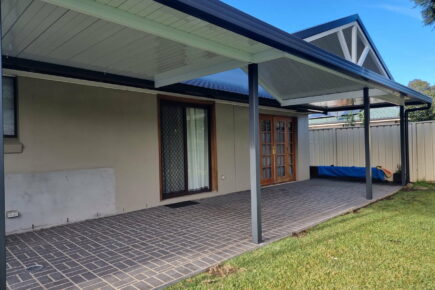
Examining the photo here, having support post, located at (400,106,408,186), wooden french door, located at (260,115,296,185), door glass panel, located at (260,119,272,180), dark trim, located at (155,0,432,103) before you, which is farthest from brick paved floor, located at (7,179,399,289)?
support post, located at (400,106,408,186)

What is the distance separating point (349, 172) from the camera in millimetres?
10250

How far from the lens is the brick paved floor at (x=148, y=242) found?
10.4 ft

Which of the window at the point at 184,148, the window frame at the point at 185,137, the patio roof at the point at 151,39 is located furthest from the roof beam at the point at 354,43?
the window at the point at 184,148

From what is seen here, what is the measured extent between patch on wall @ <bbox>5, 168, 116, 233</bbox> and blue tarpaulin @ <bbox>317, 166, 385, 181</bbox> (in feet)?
25.8

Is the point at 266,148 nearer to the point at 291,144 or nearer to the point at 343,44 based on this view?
the point at 291,144

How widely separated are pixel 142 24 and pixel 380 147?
33.1 feet

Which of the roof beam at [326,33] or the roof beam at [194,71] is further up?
the roof beam at [326,33]

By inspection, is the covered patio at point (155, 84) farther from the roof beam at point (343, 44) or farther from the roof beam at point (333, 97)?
the roof beam at point (333, 97)

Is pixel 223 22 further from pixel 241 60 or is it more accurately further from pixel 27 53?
pixel 27 53

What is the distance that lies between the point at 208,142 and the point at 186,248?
4131mm

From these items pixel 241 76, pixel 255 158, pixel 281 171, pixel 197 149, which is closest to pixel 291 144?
pixel 281 171

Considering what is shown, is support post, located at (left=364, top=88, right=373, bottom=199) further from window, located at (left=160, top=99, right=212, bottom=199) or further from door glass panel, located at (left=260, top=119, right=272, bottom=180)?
window, located at (left=160, top=99, right=212, bottom=199)

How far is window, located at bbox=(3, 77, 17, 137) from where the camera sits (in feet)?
15.7

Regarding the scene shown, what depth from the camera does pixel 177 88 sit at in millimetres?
6469
